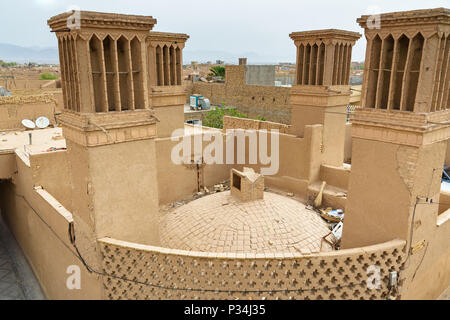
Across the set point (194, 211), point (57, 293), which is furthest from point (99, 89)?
point (57, 293)

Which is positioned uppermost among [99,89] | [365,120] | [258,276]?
[99,89]

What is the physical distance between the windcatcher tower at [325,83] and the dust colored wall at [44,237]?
866 cm

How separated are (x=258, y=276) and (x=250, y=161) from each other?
796 cm

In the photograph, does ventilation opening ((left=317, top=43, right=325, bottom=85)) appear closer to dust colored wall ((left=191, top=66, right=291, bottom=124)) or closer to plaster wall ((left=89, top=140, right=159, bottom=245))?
plaster wall ((left=89, top=140, right=159, bottom=245))

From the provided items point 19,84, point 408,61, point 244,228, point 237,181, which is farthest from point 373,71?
point 19,84

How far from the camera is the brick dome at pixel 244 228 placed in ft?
26.7

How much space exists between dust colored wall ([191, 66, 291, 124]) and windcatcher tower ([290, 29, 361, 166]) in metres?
13.3

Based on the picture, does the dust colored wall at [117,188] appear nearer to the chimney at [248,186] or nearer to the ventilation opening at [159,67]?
the chimney at [248,186]

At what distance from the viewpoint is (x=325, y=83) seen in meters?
12.1

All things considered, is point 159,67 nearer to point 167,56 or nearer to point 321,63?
point 167,56

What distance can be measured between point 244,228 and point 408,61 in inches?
194

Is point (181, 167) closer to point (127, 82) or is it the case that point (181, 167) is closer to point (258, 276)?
point (127, 82)

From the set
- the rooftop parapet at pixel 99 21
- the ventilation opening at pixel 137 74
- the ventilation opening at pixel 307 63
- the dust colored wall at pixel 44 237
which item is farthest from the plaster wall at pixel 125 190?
the ventilation opening at pixel 307 63

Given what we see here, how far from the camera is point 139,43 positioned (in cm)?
661
